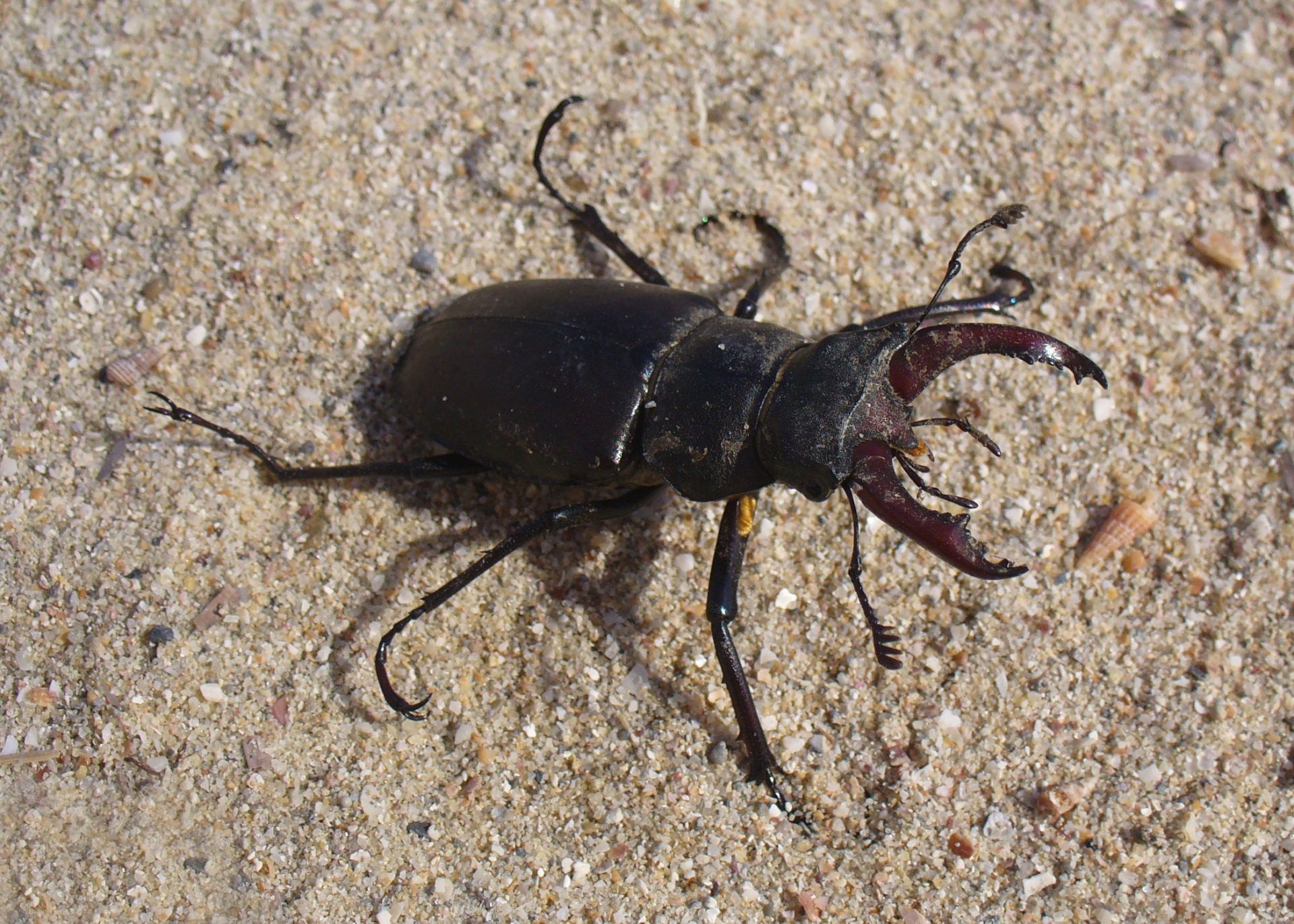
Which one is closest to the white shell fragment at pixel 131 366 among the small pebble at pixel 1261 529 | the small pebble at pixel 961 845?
the small pebble at pixel 961 845

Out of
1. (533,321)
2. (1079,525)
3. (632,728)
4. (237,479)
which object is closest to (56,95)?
(237,479)

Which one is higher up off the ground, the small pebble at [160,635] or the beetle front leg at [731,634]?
the beetle front leg at [731,634]

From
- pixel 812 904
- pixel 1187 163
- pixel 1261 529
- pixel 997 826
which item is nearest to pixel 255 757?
pixel 812 904

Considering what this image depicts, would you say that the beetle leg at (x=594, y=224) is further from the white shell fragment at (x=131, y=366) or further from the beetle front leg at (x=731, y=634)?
the white shell fragment at (x=131, y=366)

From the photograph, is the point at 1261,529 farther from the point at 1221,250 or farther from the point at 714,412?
the point at 714,412

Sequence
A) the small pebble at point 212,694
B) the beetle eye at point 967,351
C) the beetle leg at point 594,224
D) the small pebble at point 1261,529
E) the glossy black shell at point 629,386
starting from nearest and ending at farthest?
the beetle eye at point 967,351 < the glossy black shell at point 629,386 < the small pebble at point 212,694 < the small pebble at point 1261,529 < the beetle leg at point 594,224

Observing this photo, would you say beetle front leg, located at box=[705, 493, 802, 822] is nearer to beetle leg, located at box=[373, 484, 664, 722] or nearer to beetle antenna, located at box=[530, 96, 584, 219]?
beetle leg, located at box=[373, 484, 664, 722]
